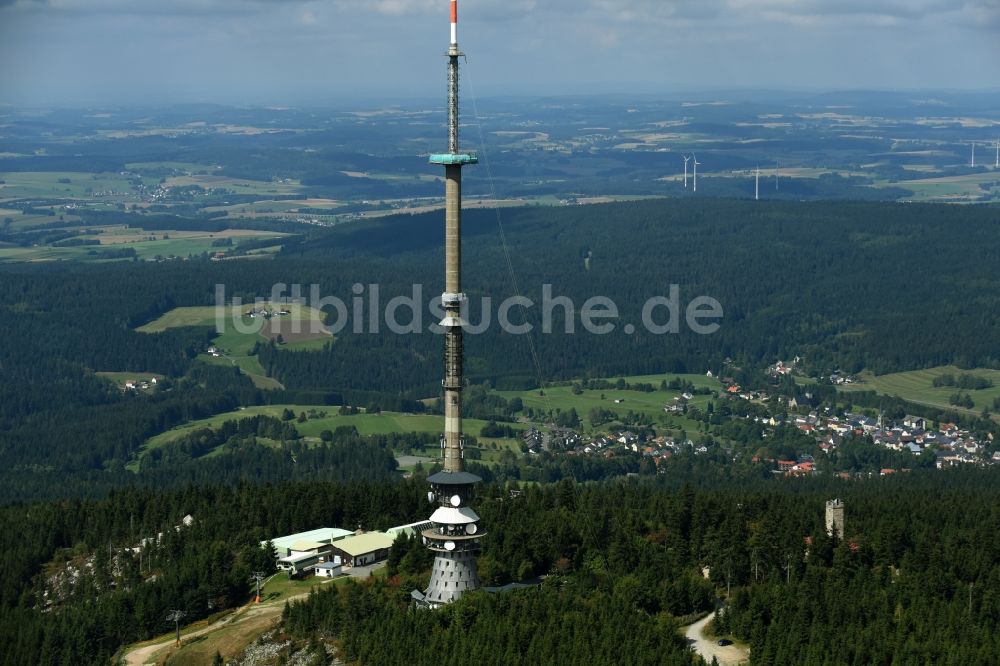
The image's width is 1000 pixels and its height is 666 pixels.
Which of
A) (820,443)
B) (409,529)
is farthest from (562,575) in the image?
(820,443)

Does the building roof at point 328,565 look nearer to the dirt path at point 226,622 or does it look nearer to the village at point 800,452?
the dirt path at point 226,622

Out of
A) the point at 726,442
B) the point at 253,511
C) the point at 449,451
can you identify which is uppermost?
the point at 449,451

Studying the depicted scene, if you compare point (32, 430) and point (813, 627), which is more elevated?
point (813, 627)

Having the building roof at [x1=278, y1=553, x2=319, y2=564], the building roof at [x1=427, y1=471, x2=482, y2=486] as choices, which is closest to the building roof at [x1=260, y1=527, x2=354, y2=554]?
the building roof at [x1=278, y1=553, x2=319, y2=564]

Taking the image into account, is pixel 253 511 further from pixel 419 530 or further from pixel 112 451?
→ pixel 112 451

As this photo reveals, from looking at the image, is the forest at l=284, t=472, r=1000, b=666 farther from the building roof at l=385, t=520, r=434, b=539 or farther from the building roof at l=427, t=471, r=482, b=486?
the building roof at l=427, t=471, r=482, b=486

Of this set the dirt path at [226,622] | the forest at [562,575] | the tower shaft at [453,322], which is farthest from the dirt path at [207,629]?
the tower shaft at [453,322]

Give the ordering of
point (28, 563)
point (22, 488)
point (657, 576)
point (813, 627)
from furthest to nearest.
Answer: point (22, 488)
point (28, 563)
point (657, 576)
point (813, 627)

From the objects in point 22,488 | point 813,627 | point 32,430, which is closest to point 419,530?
point 813,627
